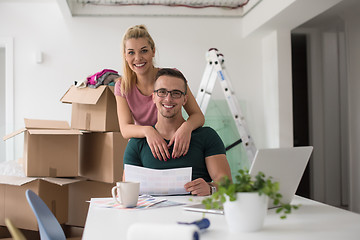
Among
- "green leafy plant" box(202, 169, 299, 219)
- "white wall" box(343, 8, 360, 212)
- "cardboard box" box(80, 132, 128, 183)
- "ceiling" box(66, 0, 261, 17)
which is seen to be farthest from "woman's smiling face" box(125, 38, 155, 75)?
"white wall" box(343, 8, 360, 212)

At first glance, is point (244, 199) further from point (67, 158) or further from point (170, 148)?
point (67, 158)

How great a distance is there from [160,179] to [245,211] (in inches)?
26.9

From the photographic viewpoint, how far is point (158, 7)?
174 inches

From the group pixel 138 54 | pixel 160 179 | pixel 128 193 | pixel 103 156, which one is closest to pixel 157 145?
pixel 160 179

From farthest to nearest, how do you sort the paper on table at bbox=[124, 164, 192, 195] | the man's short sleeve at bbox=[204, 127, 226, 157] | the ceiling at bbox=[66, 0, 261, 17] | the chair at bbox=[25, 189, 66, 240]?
the ceiling at bbox=[66, 0, 261, 17] → the man's short sleeve at bbox=[204, 127, 226, 157] → the paper on table at bbox=[124, 164, 192, 195] → the chair at bbox=[25, 189, 66, 240]

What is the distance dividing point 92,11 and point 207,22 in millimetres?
1134

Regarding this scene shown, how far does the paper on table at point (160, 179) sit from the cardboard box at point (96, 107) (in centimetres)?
140

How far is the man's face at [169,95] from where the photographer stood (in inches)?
76.7

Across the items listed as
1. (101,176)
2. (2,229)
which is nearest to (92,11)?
(101,176)

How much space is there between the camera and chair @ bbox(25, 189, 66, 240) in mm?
1408

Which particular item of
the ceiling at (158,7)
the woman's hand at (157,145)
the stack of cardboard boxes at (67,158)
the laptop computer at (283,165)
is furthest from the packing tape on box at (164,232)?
the ceiling at (158,7)

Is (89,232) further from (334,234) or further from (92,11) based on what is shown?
(92,11)

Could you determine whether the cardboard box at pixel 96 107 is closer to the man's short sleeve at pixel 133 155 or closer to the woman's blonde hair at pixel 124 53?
the woman's blonde hair at pixel 124 53

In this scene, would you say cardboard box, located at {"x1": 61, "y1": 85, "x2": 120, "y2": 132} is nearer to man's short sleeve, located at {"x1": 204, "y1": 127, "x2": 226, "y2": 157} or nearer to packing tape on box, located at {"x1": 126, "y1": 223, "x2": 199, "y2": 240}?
man's short sleeve, located at {"x1": 204, "y1": 127, "x2": 226, "y2": 157}
